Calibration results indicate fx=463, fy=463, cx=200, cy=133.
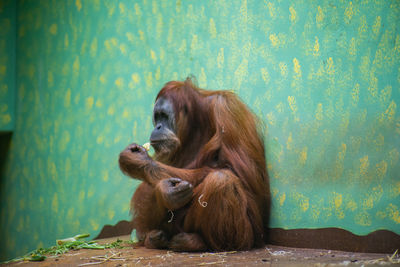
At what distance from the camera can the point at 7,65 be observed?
555cm

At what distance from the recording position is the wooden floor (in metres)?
2.28

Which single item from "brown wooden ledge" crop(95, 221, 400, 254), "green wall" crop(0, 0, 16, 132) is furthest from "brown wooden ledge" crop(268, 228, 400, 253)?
"green wall" crop(0, 0, 16, 132)

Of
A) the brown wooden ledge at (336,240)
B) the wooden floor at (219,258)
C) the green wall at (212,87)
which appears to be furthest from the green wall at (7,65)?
the brown wooden ledge at (336,240)

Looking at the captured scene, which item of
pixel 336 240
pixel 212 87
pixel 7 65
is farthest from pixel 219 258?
pixel 7 65

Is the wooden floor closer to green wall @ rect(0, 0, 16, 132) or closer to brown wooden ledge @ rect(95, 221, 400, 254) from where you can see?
brown wooden ledge @ rect(95, 221, 400, 254)

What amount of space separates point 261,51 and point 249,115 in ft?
1.51

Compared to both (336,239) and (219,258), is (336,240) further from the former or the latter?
(219,258)

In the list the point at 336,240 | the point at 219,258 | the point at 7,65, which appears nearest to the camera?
the point at 219,258

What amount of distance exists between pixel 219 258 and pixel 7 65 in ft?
13.7

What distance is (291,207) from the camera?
9.47ft

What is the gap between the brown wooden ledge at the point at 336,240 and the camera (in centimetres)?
241

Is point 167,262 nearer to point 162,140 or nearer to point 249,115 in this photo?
point 162,140

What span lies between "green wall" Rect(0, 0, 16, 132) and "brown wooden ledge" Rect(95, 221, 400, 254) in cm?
382

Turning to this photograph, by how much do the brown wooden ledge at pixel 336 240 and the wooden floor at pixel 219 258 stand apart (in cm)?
6
